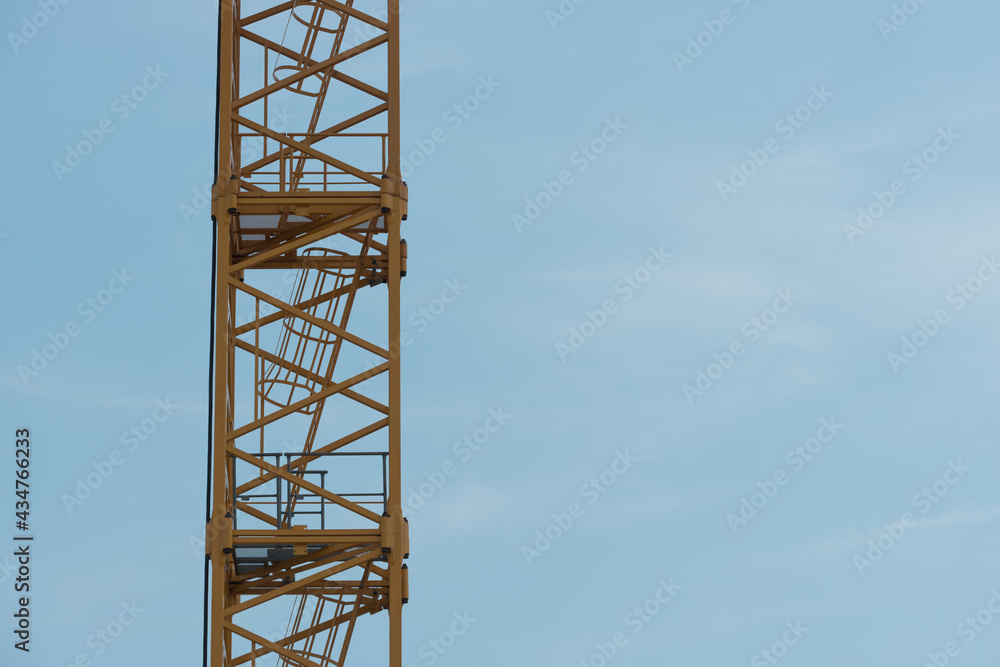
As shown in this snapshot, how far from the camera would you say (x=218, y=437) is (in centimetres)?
3425

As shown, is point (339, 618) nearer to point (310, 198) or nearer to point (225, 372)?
point (225, 372)

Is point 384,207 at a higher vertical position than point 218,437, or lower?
higher

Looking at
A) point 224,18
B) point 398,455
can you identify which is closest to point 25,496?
point 398,455

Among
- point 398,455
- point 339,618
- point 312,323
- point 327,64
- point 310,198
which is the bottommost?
point 339,618

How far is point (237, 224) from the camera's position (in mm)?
35938

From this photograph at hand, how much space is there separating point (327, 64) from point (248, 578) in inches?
392

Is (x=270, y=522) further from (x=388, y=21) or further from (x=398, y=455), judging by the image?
(x=388, y=21)

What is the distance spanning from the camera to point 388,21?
3712 centimetres

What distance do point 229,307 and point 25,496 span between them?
5.50m

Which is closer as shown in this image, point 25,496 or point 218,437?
point 218,437

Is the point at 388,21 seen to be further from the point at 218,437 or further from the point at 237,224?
the point at 218,437

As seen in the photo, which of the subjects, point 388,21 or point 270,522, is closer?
point 270,522

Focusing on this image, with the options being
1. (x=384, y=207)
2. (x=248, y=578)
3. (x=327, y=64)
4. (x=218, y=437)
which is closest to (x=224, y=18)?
(x=327, y=64)

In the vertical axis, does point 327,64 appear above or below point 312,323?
above
